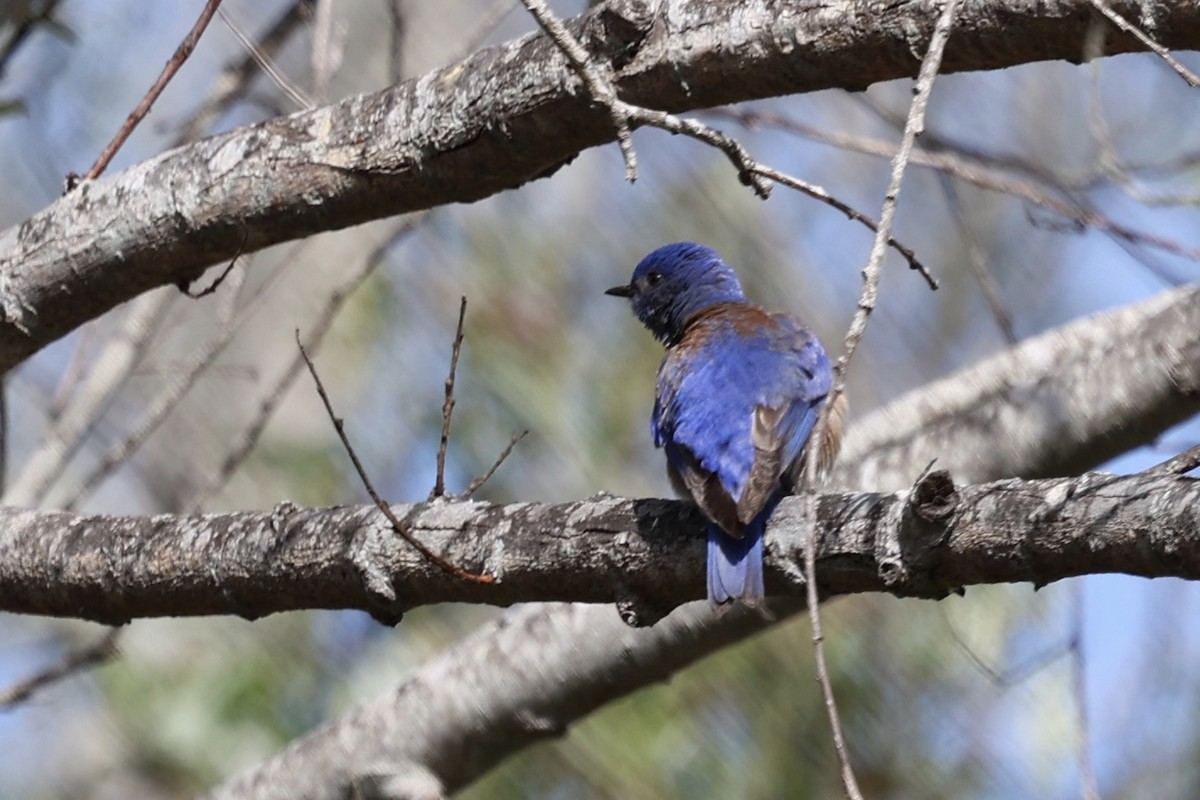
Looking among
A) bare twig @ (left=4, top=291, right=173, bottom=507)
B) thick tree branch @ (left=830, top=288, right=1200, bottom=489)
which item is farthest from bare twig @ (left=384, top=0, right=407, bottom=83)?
thick tree branch @ (left=830, top=288, right=1200, bottom=489)

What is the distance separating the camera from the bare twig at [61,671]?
3464 mm

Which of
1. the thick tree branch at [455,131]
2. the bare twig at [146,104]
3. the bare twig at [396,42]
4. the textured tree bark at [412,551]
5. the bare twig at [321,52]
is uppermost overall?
the bare twig at [321,52]

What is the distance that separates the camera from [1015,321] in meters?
6.36

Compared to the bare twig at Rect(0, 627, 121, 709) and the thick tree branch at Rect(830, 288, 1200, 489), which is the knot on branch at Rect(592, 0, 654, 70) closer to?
the thick tree branch at Rect(830, 288, 1200, 489)

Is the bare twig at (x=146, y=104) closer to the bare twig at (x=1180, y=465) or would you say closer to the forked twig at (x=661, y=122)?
the forked twig at (x=661, y=122)

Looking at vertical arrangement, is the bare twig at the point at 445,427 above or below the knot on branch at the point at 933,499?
above

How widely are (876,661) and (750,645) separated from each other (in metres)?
0.53

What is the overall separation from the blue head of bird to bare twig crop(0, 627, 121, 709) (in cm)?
184

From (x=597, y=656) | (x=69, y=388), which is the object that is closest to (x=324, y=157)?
(x=597, y=656)

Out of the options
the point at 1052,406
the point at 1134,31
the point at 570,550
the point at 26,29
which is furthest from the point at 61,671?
the point at 1134,31

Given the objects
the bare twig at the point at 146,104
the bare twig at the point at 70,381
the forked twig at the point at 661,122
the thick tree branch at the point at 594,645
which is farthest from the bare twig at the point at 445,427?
the bare twig at the point at 70,381

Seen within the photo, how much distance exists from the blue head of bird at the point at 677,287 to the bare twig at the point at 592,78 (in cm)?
204

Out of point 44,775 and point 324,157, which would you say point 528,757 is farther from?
point 324,157

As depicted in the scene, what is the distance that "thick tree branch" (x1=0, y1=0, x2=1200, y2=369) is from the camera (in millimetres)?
2207
